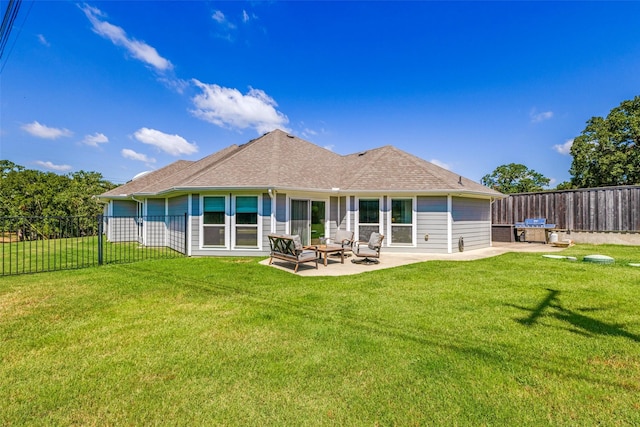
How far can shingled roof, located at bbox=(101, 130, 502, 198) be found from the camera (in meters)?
10.5

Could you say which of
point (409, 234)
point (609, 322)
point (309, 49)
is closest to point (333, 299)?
point (609, 322)

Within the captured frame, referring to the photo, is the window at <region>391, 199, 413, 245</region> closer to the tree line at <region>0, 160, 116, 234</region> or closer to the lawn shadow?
the lawn shadow

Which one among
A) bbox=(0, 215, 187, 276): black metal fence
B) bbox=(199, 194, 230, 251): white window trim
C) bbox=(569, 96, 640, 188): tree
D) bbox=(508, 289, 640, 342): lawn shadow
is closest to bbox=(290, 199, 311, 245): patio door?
bbox=(199, 194, 230, 251): white window trim

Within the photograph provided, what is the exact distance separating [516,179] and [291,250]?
6073 cm

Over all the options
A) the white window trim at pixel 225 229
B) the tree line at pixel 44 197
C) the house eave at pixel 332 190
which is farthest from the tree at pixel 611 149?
the tree line at pixel 44 197

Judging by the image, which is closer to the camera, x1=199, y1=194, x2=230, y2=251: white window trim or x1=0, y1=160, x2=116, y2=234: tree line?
x1=199, y1=194, x2=230, y2=251: white window trim

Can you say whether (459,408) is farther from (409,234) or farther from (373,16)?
(373,16)

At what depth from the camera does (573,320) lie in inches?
167

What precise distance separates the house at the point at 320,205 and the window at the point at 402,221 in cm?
4

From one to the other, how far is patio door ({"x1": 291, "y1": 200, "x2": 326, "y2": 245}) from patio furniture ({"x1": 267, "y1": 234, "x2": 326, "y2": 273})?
2151 millimetres

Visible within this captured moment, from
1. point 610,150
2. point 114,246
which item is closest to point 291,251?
point 114,246

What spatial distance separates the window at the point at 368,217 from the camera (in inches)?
445

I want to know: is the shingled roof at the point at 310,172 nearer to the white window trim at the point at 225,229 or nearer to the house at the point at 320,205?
the house at the point at 320,205

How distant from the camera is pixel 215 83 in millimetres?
17328
